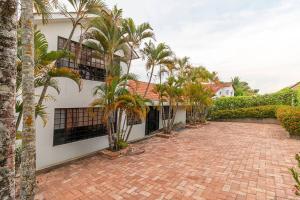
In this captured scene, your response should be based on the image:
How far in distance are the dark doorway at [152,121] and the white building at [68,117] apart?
5054mm

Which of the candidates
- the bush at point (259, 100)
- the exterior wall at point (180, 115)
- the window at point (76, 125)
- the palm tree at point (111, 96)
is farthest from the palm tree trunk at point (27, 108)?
the bush at point (259, 100)

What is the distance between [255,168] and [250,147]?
3.54m

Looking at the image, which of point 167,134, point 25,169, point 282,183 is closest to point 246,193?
point 282,183

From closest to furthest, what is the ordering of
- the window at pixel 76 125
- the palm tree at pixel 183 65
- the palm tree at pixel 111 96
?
the window at pixel 76 125 < the palm tree at pixel 111 96 < the palm tree at pixel 183 65

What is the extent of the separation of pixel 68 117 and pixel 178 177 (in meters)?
5.35

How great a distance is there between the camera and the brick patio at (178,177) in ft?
15.8

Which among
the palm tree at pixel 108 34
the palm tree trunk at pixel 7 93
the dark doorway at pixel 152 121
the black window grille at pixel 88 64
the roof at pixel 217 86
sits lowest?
the dark doorway at pixel 152 121

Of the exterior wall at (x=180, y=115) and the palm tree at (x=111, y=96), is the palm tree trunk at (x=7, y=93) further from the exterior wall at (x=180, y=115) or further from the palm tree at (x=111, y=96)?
the exterior wall at (x=180, y=115)

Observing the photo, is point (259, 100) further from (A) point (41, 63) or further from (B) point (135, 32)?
(A) point (41, 63)

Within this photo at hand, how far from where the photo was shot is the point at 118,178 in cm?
584

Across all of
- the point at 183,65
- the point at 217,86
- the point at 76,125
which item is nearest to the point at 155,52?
the point at 183,65

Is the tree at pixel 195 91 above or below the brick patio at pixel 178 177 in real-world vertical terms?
above

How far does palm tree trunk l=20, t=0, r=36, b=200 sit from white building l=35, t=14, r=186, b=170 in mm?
3613

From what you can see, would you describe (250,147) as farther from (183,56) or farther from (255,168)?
(183,56)
